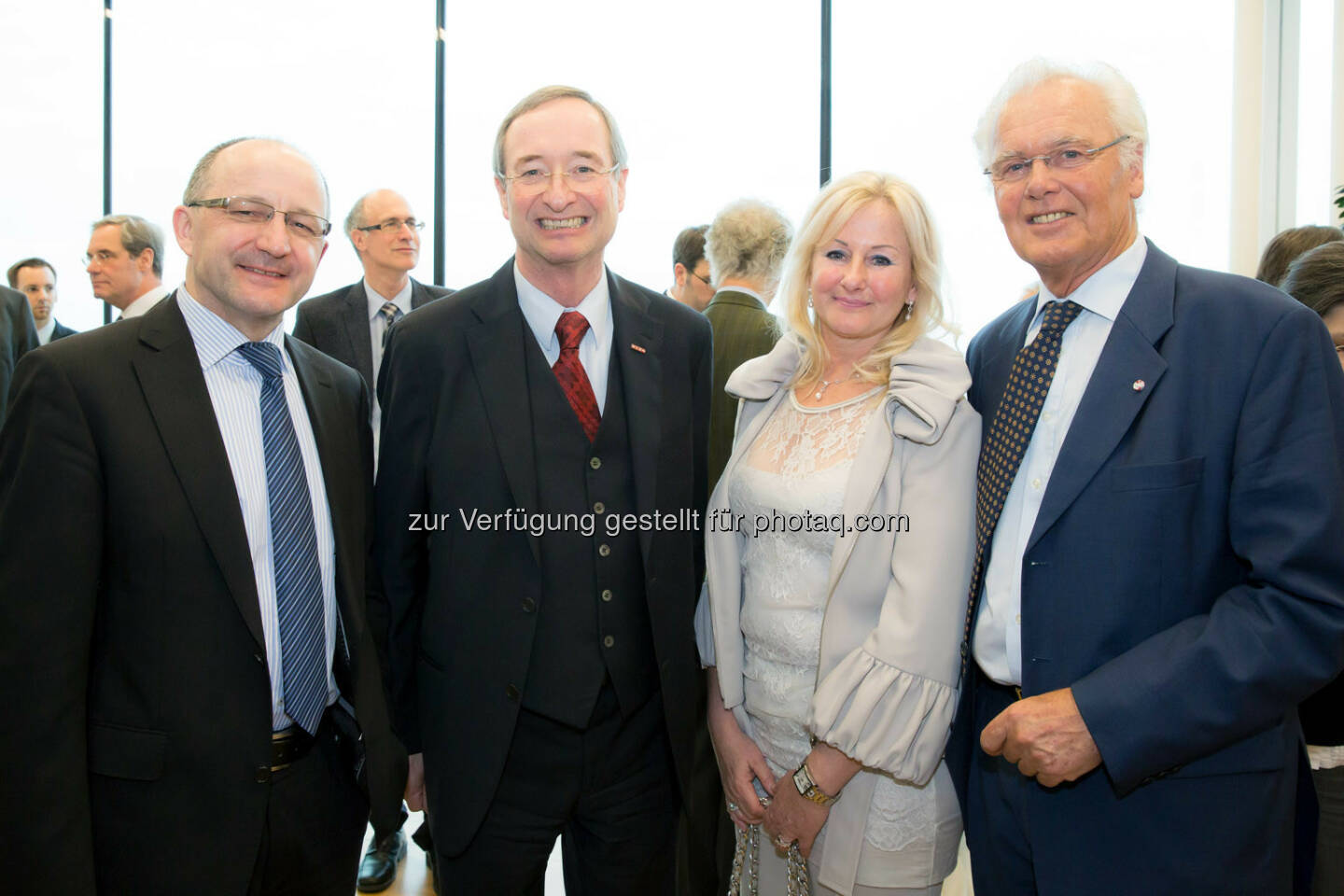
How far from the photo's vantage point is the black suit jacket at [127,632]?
1.32 meters

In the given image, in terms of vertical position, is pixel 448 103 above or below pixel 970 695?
above

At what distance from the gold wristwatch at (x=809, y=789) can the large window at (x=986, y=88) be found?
4480 millimetres

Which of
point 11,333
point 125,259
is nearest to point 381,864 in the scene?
point 11,333

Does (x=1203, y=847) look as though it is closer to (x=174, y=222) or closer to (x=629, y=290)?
(x=629, y=290)

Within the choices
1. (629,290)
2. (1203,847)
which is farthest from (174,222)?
(1203,847)

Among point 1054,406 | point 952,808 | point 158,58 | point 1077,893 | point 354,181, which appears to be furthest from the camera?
point 158,58

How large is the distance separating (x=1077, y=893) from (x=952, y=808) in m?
0.29

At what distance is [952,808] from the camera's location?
1707 mm

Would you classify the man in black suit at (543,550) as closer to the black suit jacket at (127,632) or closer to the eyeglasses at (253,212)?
the eyeglasses at (253,212)

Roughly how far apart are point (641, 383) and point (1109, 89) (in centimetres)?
108

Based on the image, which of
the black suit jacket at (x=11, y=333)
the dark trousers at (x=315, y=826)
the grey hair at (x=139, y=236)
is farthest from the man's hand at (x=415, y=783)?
the grey hair at (x=139, y=236)

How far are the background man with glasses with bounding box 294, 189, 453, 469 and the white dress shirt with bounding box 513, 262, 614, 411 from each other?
5.86 feet

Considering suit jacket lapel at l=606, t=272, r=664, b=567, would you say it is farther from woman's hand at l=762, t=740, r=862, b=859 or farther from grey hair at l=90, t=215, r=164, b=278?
grey hair at l=90, t=215, r=164, b=278

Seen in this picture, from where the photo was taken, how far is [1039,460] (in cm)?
157
